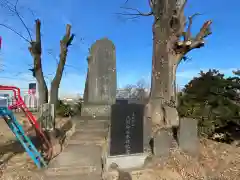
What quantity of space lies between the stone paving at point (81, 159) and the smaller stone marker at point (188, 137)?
6.73ft

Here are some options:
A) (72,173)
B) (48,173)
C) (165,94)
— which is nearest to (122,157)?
(72,173)

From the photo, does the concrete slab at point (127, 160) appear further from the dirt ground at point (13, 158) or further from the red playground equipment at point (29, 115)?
the dirt ground at point (13, 158)

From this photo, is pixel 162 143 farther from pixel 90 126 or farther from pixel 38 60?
pixel 38 60

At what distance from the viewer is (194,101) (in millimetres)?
9500

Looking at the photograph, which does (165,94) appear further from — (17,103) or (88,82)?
(17,103)

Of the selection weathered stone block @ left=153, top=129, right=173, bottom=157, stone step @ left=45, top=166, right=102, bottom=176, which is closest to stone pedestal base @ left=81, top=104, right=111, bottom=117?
weathered stone block @ left=153, top=129, right=173, bottom=157

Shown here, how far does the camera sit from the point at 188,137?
20.6ft

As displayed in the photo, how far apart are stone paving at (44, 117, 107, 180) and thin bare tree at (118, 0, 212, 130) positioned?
2244 millimetres

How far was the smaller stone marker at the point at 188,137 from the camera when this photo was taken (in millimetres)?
6227

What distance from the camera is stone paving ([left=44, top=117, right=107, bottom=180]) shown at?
15.8 feet

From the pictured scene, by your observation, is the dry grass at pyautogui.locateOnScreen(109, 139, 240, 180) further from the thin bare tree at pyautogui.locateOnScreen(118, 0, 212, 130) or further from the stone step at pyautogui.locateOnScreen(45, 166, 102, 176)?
the thin bare tree at pyautogui.locateOnScreen(118, 0, 212, 130)

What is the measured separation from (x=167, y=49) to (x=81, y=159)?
192 inches

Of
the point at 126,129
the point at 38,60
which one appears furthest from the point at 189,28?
the point at 38,60

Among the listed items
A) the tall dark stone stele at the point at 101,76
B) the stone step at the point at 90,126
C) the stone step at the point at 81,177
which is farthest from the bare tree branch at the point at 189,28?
the stone step at the point at 81,177
